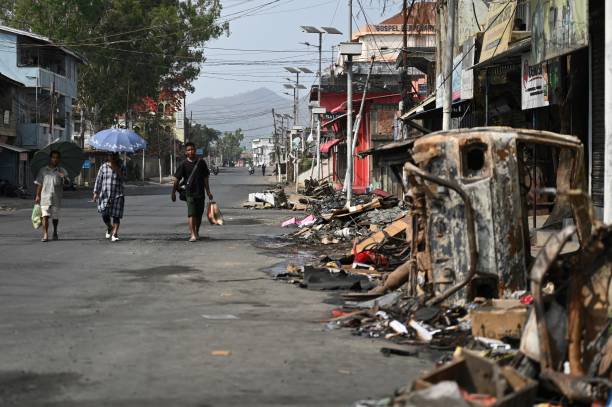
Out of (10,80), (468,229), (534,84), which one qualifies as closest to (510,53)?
(534,84)

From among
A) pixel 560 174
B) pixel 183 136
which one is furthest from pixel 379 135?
pixel 183 136

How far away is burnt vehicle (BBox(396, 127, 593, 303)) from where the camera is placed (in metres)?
8.09

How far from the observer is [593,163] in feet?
46.5

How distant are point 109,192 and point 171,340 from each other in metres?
10.1

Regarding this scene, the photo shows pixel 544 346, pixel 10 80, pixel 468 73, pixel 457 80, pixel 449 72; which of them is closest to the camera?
pixel 544 346

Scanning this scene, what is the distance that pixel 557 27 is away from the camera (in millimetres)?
12547

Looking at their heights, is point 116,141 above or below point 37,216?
above

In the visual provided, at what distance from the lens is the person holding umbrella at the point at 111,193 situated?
16703mm

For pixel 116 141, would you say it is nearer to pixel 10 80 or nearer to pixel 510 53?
pixel 10 80

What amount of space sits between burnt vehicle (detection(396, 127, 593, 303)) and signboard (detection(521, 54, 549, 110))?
23.3ft

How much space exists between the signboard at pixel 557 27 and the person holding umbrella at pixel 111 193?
7660mm

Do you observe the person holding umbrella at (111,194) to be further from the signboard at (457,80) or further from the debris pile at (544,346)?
the debris pile at (544,346)

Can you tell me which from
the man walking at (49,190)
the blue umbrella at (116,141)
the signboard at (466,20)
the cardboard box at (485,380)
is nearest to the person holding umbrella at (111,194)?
the man walking at (49,190)

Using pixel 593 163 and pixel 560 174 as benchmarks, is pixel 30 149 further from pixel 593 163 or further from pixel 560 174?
pixel 560 174
